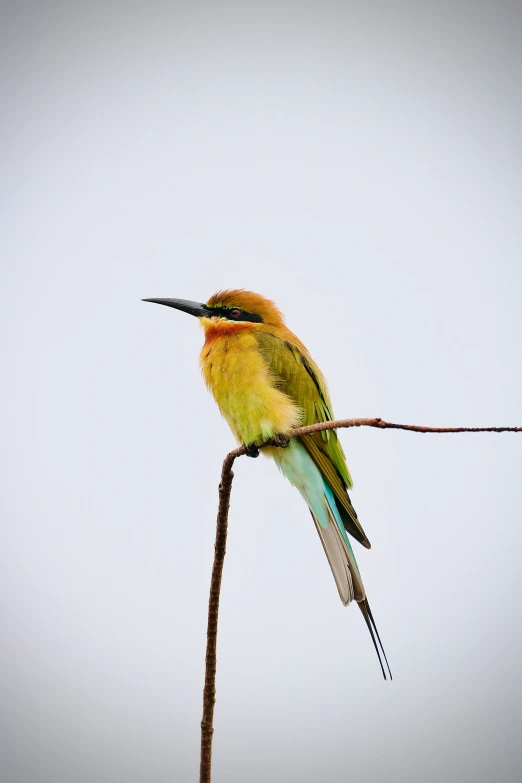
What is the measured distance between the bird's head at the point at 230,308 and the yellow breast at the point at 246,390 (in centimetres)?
12

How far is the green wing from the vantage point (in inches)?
108

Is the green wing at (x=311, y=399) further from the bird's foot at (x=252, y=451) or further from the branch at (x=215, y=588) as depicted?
the branch at (x=215, y=588)

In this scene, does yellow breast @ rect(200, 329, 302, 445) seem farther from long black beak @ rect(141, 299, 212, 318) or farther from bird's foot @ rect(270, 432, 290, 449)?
long black beak @ rect(141, 299, 212, 318)

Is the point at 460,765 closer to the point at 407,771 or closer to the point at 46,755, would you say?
the point at 407,771

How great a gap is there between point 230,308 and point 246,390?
45 cm

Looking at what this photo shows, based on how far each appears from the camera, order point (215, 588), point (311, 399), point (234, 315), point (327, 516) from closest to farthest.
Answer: point (215, 588) → point (327, 516) → point (311, 399) → point (234, 315)

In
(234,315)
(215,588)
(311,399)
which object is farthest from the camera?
(234,315)

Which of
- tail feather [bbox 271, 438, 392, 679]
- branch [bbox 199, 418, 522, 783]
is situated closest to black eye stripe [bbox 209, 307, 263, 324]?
tail feather [bbox 271, 438, 392, 679]

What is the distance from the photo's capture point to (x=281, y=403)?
2756mm

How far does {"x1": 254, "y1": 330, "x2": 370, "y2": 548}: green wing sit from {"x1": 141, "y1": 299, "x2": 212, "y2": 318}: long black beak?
0.89ft

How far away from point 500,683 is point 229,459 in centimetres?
1597

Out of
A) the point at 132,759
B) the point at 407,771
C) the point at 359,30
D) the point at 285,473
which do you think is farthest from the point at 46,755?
the point at 359,30


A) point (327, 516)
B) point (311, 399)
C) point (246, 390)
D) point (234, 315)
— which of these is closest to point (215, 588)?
point (327, 516)

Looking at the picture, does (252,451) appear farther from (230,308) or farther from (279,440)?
(230,308)
